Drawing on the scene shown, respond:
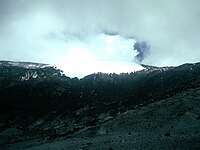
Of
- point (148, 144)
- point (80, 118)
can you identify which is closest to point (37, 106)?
point (80, 118)

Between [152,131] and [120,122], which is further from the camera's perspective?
[120,122]

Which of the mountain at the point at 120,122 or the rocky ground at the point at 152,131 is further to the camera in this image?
the mountain at the point at 120,122

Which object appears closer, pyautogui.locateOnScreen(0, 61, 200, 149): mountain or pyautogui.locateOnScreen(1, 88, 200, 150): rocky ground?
pyautogui.locateOnScreen(1, 88, 200, 150): rocky ground

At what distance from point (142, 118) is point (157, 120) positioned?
6457 millimetres

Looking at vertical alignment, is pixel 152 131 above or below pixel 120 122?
below

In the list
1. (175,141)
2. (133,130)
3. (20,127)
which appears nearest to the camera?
(175,141)

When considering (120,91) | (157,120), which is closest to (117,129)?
(157,120)

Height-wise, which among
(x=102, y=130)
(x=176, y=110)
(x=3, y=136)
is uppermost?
(x=176, y=110)

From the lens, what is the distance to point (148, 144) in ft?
140

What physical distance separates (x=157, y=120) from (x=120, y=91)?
13019 centimetres

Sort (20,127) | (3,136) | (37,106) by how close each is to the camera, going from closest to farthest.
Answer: (3,136) < (20,127) < (37,106)

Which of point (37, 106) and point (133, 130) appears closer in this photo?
point (133, 130)

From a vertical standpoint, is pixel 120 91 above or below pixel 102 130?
above

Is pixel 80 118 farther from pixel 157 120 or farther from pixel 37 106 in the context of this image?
pixel 157 120
